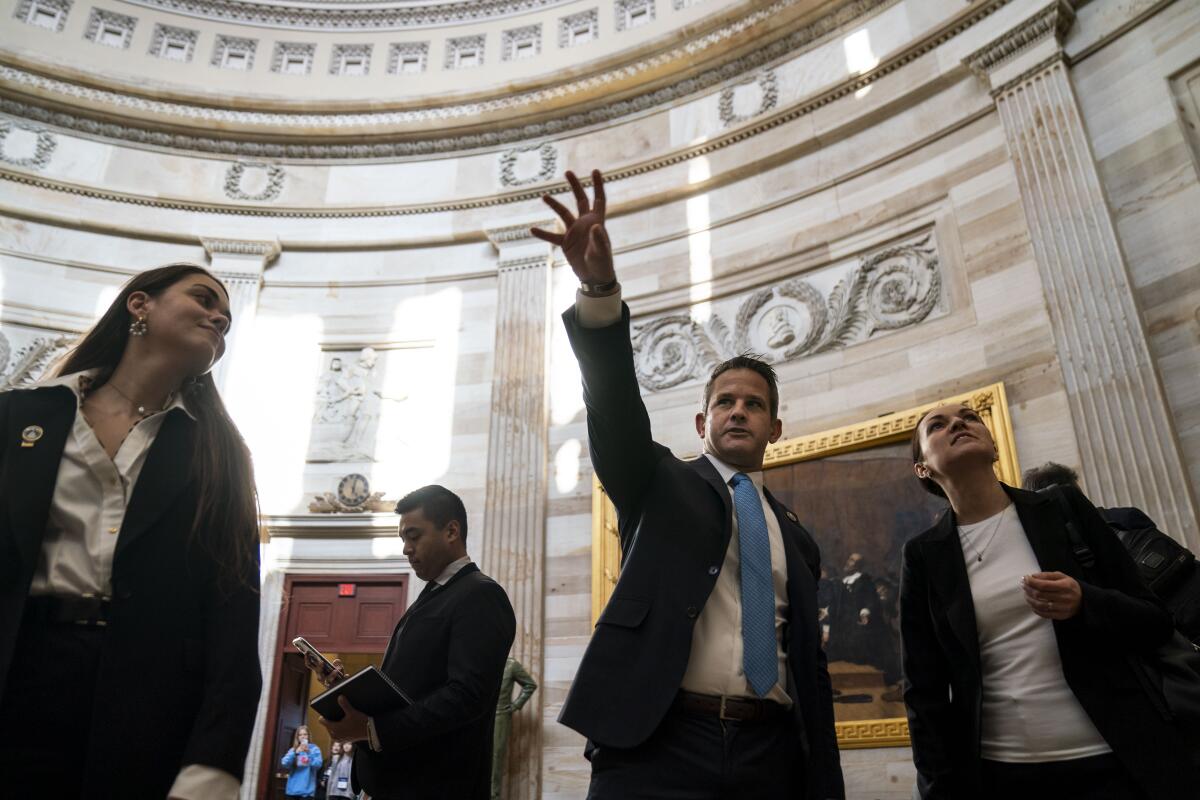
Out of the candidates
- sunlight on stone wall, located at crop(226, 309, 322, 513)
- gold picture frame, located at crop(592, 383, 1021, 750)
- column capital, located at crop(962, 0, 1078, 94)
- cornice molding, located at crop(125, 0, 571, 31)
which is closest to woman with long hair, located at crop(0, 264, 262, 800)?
gold picture frame, located at crop(592, 383, 1021, 750)

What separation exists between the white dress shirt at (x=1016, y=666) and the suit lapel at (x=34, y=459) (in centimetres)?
272

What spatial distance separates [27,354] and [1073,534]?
40.7ft

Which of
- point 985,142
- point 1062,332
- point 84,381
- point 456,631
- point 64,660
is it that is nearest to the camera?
point 64,660

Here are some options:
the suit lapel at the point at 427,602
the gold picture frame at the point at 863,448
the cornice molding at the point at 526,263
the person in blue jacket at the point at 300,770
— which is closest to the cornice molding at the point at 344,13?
the cornice molding at the point at 526,263

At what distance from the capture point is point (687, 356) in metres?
9.87

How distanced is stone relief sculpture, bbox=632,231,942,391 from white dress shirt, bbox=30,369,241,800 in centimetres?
762

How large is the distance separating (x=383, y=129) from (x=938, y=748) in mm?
12026

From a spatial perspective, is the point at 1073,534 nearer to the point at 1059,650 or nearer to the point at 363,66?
the point at 1059,650

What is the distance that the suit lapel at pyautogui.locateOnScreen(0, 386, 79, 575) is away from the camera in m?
1.79

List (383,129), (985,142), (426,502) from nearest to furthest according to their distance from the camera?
(426,502) → (985,142) → (383,129)

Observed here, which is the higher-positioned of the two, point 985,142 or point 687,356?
point 985,142

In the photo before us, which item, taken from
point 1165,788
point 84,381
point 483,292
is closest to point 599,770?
point 1165,788

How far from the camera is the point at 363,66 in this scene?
13.7 meters

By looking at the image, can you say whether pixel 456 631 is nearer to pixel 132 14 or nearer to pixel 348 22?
pixel 348 22
